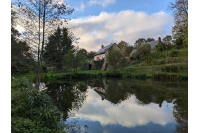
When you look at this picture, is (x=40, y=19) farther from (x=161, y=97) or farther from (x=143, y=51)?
(x=143, y=51)

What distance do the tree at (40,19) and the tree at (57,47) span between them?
0.30 m

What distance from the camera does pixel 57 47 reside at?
561 centimetres

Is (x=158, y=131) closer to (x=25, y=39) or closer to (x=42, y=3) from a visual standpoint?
(x=25, y=39)

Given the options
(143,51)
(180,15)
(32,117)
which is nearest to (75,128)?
(32,117)

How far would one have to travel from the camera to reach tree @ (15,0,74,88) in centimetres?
504

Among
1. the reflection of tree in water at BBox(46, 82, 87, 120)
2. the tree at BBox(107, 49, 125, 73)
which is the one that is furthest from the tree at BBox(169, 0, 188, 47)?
the reflection of tree in water at BBox(46, 82, 87, 120)

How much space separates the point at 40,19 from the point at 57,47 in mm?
1411

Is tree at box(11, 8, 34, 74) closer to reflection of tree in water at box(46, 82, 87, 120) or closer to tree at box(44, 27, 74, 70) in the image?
tree at box(44, 27, 74, 70)

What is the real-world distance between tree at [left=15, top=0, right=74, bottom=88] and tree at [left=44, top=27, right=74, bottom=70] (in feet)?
0.99

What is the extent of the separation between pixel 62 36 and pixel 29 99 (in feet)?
9.39

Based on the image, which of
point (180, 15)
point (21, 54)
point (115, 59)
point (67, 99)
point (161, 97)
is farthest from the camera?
point (115, 59)

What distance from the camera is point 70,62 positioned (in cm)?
562

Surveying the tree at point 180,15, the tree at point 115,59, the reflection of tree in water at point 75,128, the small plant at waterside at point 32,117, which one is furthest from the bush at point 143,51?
the small plant at waterside at point 32,117
